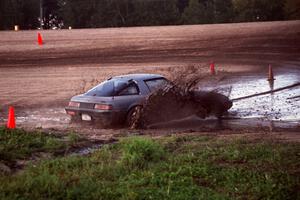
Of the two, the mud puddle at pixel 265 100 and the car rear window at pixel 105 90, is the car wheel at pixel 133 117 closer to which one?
the car rear window at pixel 105 90

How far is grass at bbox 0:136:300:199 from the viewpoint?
24.1 ft

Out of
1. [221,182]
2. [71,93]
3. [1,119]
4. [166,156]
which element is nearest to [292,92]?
[71,93]

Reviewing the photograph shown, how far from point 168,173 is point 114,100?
214 inches

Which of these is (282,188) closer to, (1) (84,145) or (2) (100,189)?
(2) (100,189)

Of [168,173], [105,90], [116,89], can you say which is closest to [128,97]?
[116,89]

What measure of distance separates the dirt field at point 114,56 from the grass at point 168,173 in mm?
5616

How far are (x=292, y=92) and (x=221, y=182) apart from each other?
42.6ft

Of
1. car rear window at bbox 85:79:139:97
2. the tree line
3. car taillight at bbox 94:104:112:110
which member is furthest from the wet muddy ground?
the tree line

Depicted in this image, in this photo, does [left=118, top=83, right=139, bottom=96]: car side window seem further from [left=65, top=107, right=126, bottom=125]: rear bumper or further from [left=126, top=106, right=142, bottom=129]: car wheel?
[left=65, top=107, right=126, bottom=125]: rear bumper

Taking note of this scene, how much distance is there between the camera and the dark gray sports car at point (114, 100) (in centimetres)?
1352

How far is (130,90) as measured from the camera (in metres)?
13.9

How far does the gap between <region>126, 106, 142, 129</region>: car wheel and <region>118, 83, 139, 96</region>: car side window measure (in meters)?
0.40

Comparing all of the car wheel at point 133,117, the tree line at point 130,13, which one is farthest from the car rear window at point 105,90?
the tree line at point 130,13

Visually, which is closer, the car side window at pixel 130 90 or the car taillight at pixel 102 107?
the car taillight at pixel 102 107
